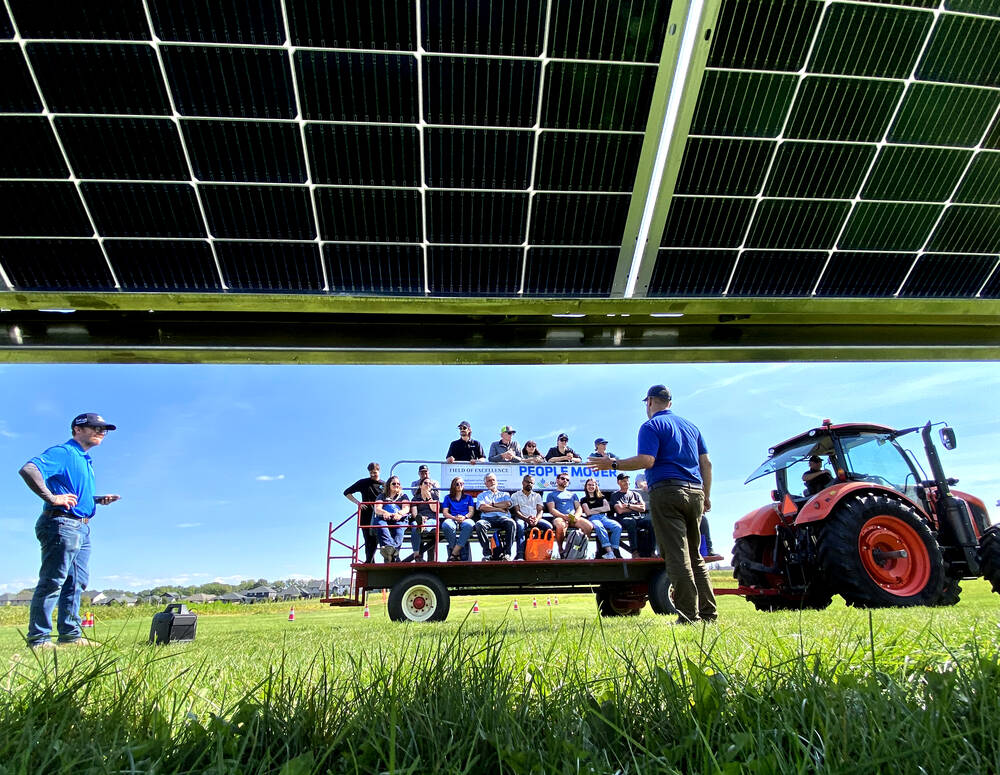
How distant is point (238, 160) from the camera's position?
484 cm

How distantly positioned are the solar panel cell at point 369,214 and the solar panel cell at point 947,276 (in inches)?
173

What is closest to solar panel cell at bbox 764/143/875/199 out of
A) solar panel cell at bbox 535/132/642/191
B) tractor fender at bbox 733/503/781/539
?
solar panel cell at bbox 535/132/642/191

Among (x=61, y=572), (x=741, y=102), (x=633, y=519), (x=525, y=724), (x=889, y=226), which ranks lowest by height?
(x=525, y=724)

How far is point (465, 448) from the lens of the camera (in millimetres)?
10719

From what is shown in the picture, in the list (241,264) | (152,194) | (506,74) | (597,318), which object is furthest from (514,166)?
(152,194)

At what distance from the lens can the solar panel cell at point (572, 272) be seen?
17.3 ft

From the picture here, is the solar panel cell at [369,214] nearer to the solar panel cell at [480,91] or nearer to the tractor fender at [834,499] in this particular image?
the solar panel cell at [480,91]

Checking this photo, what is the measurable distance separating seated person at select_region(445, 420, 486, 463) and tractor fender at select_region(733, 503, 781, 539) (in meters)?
4.12

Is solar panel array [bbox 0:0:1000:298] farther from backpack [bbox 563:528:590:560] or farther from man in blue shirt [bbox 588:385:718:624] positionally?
backpack [bbox 563:528:590:560]

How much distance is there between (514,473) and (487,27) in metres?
7.25

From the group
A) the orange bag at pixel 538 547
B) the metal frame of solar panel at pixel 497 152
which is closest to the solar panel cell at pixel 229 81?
the metal frame of solar panel at pixel 497 152

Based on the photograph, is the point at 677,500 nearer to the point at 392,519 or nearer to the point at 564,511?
the point at 564,511

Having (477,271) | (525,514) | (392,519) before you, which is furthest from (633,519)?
(477,271)

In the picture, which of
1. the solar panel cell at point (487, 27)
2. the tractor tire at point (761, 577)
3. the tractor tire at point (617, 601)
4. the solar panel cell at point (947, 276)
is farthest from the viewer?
the tractor tire at point (617, 601)
